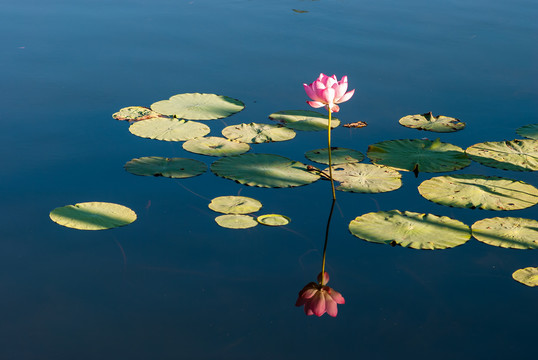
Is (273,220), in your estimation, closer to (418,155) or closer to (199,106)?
(418,155)

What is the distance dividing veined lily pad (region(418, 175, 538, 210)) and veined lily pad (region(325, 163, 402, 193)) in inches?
6.2

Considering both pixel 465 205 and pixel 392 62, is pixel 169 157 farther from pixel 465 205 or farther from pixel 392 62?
pixel 392 62

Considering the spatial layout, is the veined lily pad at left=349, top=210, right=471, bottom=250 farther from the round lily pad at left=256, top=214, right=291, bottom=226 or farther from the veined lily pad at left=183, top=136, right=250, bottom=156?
the veined lily pad at left=183, top=136, right=250, bottom=156

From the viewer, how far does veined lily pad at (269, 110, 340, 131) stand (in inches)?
151

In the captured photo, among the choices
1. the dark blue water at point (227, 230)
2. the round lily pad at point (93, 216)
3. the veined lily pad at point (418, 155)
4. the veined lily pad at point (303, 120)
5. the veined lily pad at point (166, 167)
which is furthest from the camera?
the veined lily pad at point (303, 120)

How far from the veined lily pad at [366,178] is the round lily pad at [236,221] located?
0.56m

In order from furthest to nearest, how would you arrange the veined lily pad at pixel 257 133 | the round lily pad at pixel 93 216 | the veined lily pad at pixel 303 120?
1. the veined lily pad at pixel 303 120
2. the veined lily pad at pixel 257 133
3. the round lily pad at pixel 93 216

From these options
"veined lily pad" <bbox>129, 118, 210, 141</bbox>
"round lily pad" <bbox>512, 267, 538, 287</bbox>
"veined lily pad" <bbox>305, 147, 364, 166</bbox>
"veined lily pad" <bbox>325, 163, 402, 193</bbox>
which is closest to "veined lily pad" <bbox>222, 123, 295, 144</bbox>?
"veined lily pad" <bbox>129, 118, 210, 141</bbox>

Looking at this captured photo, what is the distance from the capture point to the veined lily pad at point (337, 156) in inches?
133

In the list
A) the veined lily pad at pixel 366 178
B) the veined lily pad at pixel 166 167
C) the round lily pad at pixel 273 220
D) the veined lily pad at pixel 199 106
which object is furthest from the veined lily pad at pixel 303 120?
the round lily pad at pixel 273 220

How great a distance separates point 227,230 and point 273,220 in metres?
0.22

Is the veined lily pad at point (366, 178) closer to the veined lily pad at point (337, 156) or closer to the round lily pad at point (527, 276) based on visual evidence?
the veined lily pad at point (337, 156)

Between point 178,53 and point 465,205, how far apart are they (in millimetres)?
3066

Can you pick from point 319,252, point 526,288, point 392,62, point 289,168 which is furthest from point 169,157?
point 392,62
